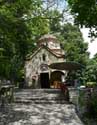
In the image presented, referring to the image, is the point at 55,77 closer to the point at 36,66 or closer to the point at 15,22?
the point at 36,66

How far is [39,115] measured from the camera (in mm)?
16641

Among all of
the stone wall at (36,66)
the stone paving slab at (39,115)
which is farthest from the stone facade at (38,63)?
the stone paving slab at (39,115)

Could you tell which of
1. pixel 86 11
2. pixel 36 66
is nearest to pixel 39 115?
pixel 86 11

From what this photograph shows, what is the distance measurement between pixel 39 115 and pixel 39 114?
20 cm

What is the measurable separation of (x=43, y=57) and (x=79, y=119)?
1857cm

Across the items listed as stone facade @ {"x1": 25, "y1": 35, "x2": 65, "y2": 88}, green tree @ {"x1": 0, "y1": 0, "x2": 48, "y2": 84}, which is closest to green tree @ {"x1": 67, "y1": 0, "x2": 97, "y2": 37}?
green tree @ {"x1": 0, "y1": 0, "x2": 48, "y2": 84}

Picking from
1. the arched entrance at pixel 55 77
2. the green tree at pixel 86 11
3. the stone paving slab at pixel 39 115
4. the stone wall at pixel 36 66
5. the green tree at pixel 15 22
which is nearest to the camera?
the stone paving slab at pixel 39 115

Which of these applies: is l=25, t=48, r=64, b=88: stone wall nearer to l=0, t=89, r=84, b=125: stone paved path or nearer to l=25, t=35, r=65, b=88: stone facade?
l=25, t=35, r=65, b=88: stone facade

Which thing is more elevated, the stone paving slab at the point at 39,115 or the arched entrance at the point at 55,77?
the arched entrance at the point at 55,77

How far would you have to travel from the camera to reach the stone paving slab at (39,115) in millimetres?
15448

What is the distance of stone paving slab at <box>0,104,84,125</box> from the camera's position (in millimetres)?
15448

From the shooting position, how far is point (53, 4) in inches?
934

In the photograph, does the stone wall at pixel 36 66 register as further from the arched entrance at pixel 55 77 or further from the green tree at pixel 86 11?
the green tree at pixel 86 11

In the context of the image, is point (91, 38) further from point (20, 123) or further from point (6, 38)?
point (20, 123)
